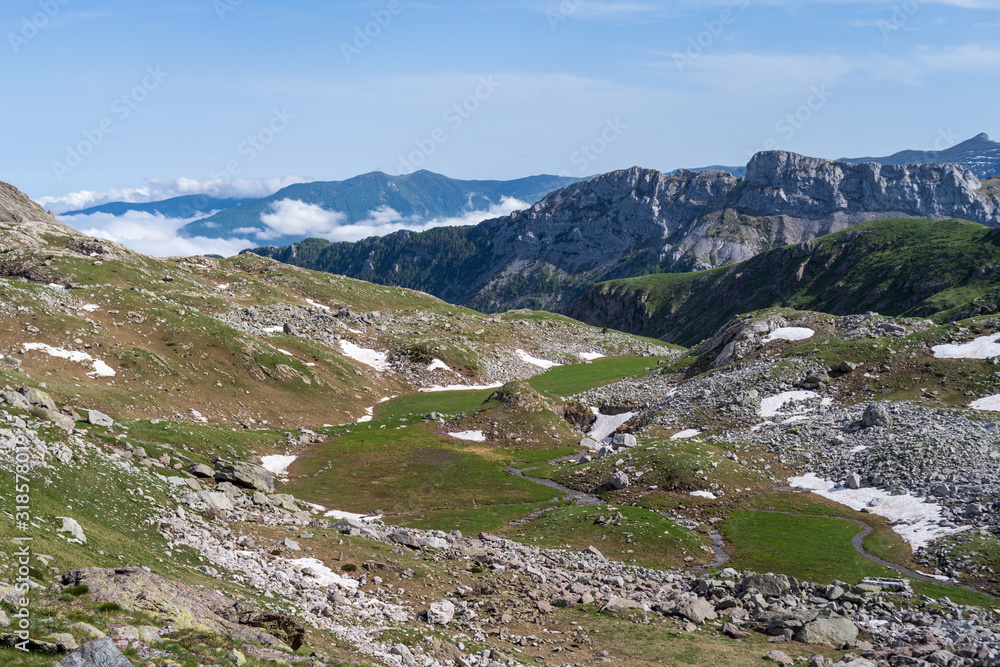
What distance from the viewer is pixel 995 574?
39.5 m

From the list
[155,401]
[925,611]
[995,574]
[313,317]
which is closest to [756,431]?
[995,574]

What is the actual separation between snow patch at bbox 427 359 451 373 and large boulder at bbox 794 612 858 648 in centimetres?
9309

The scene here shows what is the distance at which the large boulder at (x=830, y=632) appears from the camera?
106 feet

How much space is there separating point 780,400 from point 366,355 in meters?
75.8

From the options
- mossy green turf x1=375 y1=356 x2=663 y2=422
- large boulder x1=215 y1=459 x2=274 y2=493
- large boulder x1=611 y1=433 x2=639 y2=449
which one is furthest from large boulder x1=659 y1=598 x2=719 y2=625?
mossy green turf x1=375 y1=356 x2=663 y2=422

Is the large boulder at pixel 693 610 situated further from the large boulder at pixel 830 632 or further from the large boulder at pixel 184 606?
the large boulder at pixel 184 606

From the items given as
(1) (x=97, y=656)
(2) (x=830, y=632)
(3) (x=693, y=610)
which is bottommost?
(3) (x=693, y=610)

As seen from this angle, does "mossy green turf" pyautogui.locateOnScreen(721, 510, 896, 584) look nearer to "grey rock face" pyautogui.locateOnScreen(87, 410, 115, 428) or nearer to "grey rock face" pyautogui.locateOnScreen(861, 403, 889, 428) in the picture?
"grey rock face" pyautogui.locateOnScreen(861, 403, 889, 428)

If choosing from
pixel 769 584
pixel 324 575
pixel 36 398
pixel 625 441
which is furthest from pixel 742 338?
pixel 36 398

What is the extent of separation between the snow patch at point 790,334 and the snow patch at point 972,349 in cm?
2047

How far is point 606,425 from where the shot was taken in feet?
305

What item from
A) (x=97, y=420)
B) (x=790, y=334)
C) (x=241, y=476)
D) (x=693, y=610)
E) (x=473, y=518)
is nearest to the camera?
(x=693, y=610)

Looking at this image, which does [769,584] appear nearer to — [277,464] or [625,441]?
[625,441]

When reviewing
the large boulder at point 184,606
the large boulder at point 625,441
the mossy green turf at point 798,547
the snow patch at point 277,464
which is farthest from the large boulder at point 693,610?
the snow patch at point 277,464
